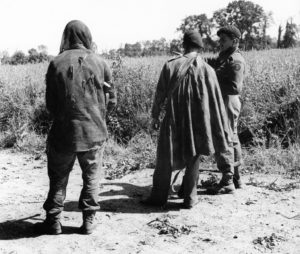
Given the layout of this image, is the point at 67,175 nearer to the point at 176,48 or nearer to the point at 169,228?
the point at 169,228

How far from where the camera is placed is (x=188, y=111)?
4.69 m

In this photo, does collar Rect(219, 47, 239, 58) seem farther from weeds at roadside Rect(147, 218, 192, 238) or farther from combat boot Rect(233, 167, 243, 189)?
weeds at roadside Rect(147, 218, 192, 238)

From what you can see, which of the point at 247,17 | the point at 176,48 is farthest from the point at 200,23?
the point at 176,48

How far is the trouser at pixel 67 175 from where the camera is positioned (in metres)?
4.07

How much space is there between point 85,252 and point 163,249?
73 cm

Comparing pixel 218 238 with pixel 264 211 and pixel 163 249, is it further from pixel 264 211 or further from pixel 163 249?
pixel 264 211

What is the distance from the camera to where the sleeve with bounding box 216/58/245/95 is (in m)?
5.29

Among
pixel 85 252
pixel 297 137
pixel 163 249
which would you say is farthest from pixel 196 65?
pixel 297 137

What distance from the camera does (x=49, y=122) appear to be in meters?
9.28

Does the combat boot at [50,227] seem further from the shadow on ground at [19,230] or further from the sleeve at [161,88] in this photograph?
the sleeve at [161,88]

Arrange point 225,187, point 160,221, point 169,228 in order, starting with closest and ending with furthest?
1. point 169,228
2. point 160,221
3. point 225,187

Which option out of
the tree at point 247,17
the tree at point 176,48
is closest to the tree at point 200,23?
the tree at point 247,17

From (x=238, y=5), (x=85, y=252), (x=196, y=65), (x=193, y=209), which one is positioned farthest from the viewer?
(x=238, y=5)

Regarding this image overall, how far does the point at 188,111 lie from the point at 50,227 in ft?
6.25
